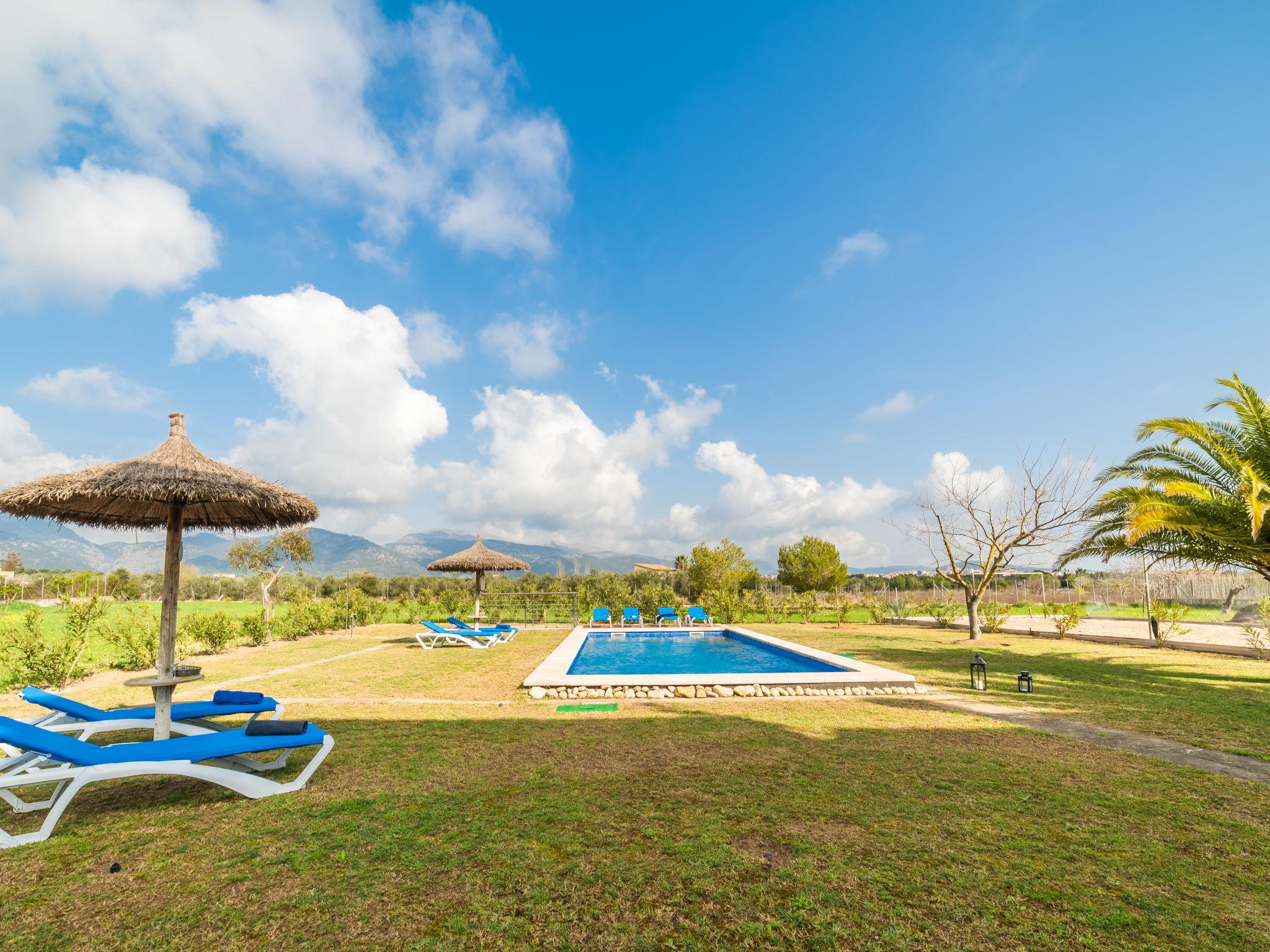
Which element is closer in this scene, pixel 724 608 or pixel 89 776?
pixel 89 776

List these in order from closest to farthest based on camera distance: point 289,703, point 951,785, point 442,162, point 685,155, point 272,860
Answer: point 272,860 < point 951,785 < point 289,703 < point 442,162 < point 685,155

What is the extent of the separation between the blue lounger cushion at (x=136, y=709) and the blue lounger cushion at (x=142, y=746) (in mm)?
1295

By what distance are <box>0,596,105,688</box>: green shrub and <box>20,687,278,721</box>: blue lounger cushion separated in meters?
3.53

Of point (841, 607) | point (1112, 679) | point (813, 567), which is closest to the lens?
point (1112, 679)

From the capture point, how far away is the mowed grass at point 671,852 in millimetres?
2359

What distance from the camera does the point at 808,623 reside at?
1995cm

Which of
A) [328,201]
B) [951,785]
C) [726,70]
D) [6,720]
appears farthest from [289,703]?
[726,70]

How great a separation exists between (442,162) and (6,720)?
14.8 meters

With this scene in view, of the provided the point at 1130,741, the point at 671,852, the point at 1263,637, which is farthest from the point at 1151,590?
the point at 671,852

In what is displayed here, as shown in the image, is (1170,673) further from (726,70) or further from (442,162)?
(442,162)

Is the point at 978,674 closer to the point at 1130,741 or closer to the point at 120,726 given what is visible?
the point at 1130,741

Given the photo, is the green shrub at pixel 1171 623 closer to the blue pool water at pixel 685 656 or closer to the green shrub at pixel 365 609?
the blue pool water at pixel 685 656

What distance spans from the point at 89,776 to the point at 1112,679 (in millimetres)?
12364

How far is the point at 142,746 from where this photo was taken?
12.5 feet
